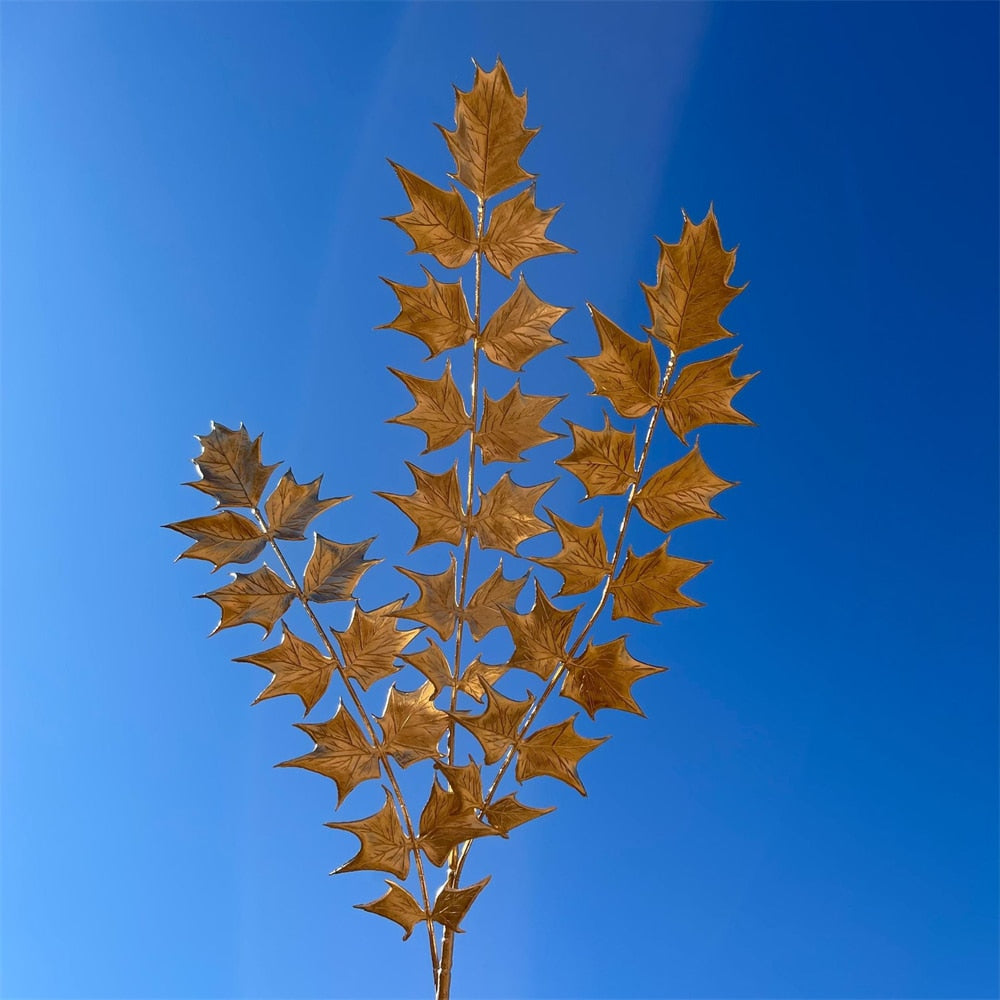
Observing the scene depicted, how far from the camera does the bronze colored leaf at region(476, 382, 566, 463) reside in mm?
1639

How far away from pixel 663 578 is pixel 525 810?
424 mm

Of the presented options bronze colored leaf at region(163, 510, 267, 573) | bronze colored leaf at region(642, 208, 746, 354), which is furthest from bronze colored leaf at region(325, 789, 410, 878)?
bronze colored leaf at region(642, 208, 746, 354)

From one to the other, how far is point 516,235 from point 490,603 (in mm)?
620

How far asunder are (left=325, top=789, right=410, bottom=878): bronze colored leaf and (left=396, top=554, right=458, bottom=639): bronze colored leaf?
0.30m

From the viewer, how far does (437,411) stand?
163 centimetres

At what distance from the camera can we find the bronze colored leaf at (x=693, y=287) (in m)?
1.40

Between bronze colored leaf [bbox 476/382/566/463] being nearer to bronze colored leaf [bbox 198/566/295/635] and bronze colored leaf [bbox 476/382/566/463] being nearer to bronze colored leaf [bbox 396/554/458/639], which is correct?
bronze colored leaf [bbox 396/554/458/639]

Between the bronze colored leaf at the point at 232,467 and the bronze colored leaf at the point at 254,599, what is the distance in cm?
12

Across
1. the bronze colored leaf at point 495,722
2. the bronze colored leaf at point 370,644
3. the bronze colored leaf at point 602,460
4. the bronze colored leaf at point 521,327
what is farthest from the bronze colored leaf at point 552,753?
the bronze colored leaf at point 521,327

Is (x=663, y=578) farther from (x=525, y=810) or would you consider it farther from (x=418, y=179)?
(x=418, y=179)

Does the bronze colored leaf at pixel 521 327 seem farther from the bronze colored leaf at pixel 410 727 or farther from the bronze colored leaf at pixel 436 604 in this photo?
the bronze colored leaf at pixel 410 727

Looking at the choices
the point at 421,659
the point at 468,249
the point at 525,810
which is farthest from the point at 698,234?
the point at 525,810

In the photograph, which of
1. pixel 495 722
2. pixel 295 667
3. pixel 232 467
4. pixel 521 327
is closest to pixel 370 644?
pixel 295 667

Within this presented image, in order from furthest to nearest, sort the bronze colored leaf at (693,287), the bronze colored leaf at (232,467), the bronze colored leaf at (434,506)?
1. the bronze colored leaf at (434,506)
2. the bronze colored leaf at (232,467)
3. the bronze colored leaf at (693,287)
